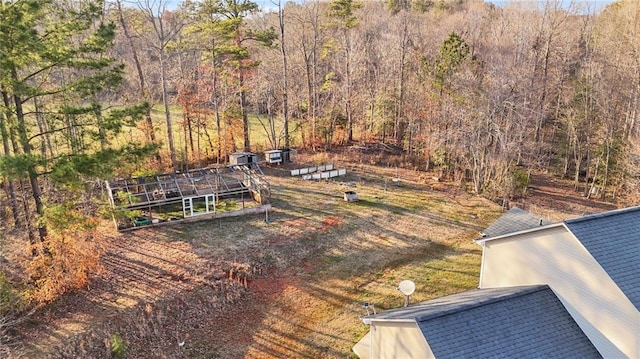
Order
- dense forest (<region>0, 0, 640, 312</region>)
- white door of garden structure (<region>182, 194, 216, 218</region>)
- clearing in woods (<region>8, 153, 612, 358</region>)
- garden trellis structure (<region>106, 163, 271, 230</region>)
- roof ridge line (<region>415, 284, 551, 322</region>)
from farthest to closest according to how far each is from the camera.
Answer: white door of garden structure (<region>182, 194, 216, 218</region>), garden trellis structure (<region>106, 163, 271, 230</region>), dense forest (<region>0, 0, 640, 312</region>), clearing in woods (<region>8, 153, 612, 358</region>), roof ridge line (<region>415, 284, 551, 322</region>)

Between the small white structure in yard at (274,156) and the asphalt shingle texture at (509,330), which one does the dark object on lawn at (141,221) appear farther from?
the asphalt shingle texture at (509,330)

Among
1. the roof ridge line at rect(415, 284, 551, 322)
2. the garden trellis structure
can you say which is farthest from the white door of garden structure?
the roof ridge line at rect(415, 284, 551, 322)

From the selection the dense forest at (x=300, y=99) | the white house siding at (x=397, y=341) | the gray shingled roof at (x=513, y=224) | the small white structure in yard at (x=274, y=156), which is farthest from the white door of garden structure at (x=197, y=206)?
the gray shingled roof at (x=513, y=224)

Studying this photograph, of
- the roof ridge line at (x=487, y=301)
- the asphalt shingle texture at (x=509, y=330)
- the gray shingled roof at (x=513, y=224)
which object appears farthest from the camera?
the gray shingled roof at (x=513, y=224)

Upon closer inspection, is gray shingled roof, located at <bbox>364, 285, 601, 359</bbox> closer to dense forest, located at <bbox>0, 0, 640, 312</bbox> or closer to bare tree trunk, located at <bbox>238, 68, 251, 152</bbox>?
dense forest, located at <bbox>0, 0, 640, 312</bbox>

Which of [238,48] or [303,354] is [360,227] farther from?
[238,48]
